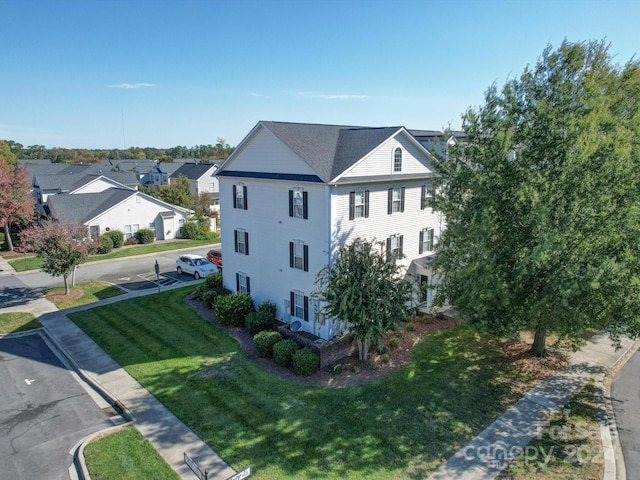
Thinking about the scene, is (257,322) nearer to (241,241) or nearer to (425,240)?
(241,241)

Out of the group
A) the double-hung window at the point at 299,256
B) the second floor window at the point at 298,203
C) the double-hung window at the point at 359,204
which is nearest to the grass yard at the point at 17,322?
the double-hung window at the point at 299,256

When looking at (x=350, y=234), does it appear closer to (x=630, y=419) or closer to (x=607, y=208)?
(x=607, y=208)

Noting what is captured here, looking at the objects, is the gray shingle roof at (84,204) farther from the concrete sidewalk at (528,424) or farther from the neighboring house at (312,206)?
the concrete sidewalk at (528,424)

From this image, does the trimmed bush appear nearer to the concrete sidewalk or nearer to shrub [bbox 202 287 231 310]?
shrub [bbox 202 287 231 310]

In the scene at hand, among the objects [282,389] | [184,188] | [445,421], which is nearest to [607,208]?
[445,421]

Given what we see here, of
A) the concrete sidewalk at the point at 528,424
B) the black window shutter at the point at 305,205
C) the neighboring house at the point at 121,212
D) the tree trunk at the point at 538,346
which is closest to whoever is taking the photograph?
the concrete sidewalk at the point at 528,424

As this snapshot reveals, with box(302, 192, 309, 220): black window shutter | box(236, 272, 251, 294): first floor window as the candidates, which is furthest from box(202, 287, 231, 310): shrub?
box(302, 192, 309, 220): black window shutter

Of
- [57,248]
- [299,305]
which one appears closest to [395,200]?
[299,305]
